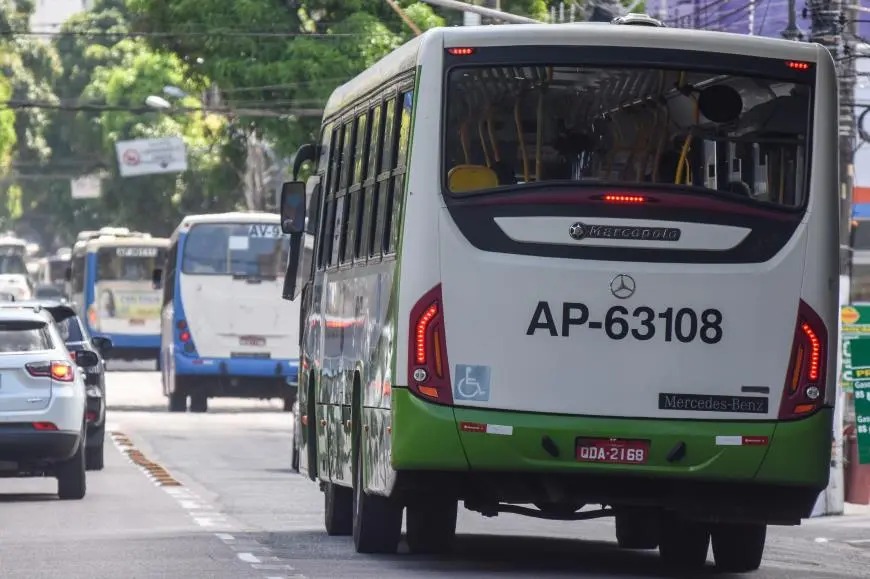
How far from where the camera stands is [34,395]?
21.0 meters

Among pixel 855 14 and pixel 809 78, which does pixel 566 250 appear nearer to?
pixel 809 78

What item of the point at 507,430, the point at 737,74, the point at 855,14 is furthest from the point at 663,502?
the point at 855,14

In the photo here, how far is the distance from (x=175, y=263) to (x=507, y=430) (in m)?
30.0

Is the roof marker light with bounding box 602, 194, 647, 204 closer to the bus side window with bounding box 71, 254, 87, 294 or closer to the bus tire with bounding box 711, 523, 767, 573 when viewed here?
the bus tire with bounding box 711, 523, 767, 573

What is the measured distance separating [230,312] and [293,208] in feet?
78.6

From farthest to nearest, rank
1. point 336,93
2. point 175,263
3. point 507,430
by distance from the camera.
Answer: point 175,263, point 336,93, point 507,430

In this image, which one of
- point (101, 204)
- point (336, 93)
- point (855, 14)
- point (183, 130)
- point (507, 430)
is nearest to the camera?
point (507, 430)

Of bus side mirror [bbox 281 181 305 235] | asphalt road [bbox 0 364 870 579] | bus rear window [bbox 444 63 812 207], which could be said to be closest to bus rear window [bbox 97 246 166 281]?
asphalt road [bbox 0 364 870 579]

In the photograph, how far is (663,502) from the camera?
13.6 meters

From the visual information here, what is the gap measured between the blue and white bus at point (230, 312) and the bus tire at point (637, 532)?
81.0ft

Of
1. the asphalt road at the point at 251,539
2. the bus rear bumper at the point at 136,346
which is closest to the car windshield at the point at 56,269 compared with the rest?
the bus rear bumper at the point at 136,346

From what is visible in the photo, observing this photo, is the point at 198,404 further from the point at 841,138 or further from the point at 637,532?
the point at 637,532

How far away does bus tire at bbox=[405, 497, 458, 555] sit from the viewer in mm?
15500

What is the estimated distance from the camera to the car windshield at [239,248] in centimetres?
4231
